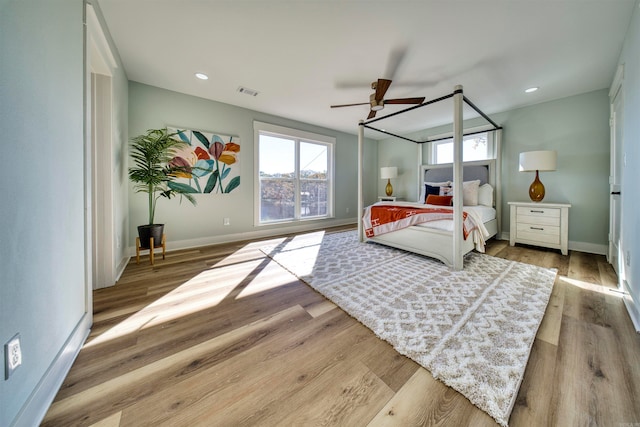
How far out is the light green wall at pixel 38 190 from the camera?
78 centimetres

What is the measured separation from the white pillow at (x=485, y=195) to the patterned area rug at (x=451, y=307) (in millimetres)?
1382

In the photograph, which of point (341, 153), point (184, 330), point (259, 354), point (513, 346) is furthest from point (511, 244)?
point (184, 330)

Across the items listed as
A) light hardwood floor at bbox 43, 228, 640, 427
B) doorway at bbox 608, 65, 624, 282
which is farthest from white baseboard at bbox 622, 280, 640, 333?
doorway at bbox 608, 65, 624, 282

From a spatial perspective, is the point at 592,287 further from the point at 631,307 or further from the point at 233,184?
the point at 233,184

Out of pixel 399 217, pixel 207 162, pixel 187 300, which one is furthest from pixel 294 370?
pixel 207 162

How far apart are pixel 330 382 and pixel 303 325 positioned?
1.60ft

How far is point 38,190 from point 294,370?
4.71 ft

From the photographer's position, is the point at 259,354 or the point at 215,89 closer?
the point at 259,354

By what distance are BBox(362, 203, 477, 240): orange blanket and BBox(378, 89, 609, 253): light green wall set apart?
1.95m

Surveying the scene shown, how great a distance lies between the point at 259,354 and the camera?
1252 millimetres

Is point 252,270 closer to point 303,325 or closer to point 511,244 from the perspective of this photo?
point 303,325

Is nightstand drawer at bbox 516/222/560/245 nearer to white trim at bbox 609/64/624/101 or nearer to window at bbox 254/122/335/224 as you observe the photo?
white trim at bbox 609/64/624/101

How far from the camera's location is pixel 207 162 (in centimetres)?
358

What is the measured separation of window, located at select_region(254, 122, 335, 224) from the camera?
168 inches
